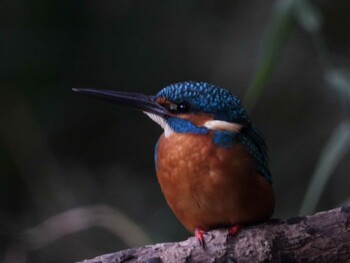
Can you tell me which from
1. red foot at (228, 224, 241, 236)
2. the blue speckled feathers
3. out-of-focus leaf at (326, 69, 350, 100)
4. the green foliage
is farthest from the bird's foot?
out-of-focus leaf at (326, 69, 350, 100)

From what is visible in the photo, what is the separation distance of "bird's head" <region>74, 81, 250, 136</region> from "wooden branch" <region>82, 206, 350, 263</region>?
11.4 inches

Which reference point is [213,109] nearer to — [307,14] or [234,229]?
[234,229]

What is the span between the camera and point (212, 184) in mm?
2477

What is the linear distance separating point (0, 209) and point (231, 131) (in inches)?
95.9

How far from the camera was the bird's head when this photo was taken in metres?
2.59

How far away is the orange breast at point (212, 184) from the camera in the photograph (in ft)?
8.14

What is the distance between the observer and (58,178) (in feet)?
15.6

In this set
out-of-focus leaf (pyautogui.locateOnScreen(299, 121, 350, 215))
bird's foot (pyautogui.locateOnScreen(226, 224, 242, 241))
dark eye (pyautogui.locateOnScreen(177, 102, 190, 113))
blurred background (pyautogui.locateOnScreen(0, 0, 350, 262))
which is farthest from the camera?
blurred background (pyautogui.locateOnScreen(0, 0, 350, 262))

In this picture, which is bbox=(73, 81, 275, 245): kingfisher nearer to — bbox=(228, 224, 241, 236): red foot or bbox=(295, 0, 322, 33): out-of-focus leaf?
bbox=(228, 224, 241, 236): red foot

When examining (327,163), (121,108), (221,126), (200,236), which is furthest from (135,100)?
(121,108)

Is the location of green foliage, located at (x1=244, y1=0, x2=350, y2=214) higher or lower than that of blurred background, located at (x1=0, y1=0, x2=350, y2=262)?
higher

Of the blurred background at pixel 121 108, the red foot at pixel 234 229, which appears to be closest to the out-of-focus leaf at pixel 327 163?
the red foot at pixel 234 229

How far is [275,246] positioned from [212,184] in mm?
219

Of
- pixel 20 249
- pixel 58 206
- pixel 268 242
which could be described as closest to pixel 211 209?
pixel 268 242
